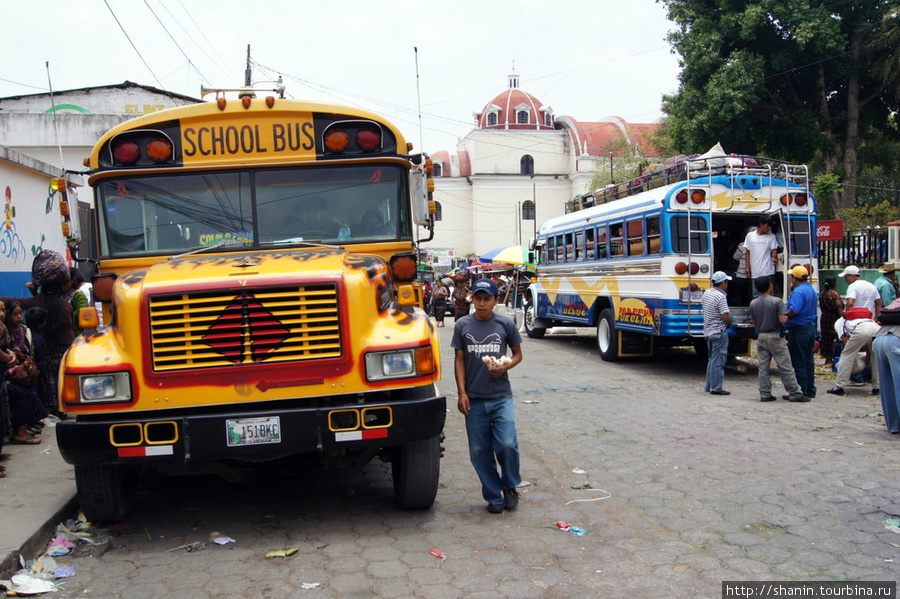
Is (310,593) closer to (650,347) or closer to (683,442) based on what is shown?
(683,442)

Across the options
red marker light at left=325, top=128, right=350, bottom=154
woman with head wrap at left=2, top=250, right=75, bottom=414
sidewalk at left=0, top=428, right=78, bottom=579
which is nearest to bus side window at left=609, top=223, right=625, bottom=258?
red marker light at left=325, top=128, right=350, bottom=154

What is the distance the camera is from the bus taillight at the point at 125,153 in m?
5.95

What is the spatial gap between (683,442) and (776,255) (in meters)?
5.69

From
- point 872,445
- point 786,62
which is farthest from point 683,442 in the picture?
point 786,62

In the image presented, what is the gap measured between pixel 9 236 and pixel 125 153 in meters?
4.73

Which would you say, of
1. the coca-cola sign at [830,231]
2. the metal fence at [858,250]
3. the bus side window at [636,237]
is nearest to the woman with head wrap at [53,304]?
the bus side window at [636,237]

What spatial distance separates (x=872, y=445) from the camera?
746 centimetres

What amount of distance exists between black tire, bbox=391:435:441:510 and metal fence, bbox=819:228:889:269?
39.9 feet

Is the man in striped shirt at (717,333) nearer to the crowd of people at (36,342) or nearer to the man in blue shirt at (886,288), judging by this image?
the man in blue shirt at (886,288)

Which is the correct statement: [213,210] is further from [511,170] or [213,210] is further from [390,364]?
[511,170]

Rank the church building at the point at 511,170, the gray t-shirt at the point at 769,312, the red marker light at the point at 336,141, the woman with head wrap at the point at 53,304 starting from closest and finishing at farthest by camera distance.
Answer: the red marker light at the point at 336,141, the woman with head wrap at the point at 53,304, the gray t-shirt at the point at 769,312, the church building at the point at 511,170

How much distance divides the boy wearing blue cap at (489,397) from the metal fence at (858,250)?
1161cm

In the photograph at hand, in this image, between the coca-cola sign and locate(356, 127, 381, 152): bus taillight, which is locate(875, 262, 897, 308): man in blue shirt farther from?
locate(356, 127, 381, 152): bus taillight

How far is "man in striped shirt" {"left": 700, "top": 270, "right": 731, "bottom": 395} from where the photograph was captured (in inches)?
423
